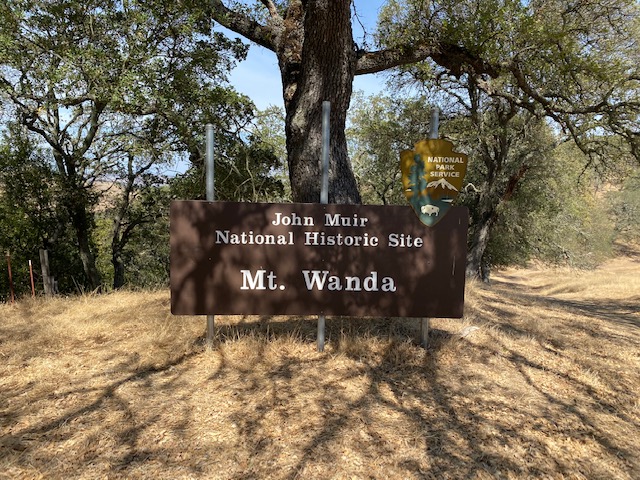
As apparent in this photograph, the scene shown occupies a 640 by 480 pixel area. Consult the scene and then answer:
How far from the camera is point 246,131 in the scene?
417 inches

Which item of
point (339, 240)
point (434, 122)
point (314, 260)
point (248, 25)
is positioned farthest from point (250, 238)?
point (248, 25)

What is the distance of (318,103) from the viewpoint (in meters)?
5.38

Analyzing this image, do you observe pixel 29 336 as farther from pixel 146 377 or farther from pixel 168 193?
pixel 168 193

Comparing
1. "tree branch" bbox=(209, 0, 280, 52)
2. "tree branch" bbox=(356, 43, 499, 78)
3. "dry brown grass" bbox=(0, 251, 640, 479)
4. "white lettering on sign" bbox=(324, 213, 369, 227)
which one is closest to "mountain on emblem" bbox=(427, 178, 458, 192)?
"white lettering on sign" bbox=(324, 213, 369, 227)

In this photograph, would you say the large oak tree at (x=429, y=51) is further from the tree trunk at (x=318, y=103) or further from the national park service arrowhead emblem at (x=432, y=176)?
the national park service arrowhead emblem at (x=432, y=176)

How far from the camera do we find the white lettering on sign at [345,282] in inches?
175

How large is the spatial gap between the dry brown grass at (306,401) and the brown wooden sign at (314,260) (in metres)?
0.49

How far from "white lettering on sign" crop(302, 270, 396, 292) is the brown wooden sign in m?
0.01

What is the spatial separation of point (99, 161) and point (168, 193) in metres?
2.71

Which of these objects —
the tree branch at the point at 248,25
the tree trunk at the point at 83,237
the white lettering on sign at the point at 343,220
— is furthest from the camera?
the tree trunk at the point at 83,237

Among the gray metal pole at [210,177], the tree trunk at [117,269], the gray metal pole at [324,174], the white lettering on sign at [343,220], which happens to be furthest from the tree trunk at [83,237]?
the white lettering on sign at [343,220]

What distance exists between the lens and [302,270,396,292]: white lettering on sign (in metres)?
4.44

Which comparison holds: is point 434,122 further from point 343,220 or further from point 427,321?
point 427,321

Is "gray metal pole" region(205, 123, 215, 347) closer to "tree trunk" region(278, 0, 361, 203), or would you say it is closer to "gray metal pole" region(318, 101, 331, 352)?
"gray metal pole" region(318, 101, 331, 352)
